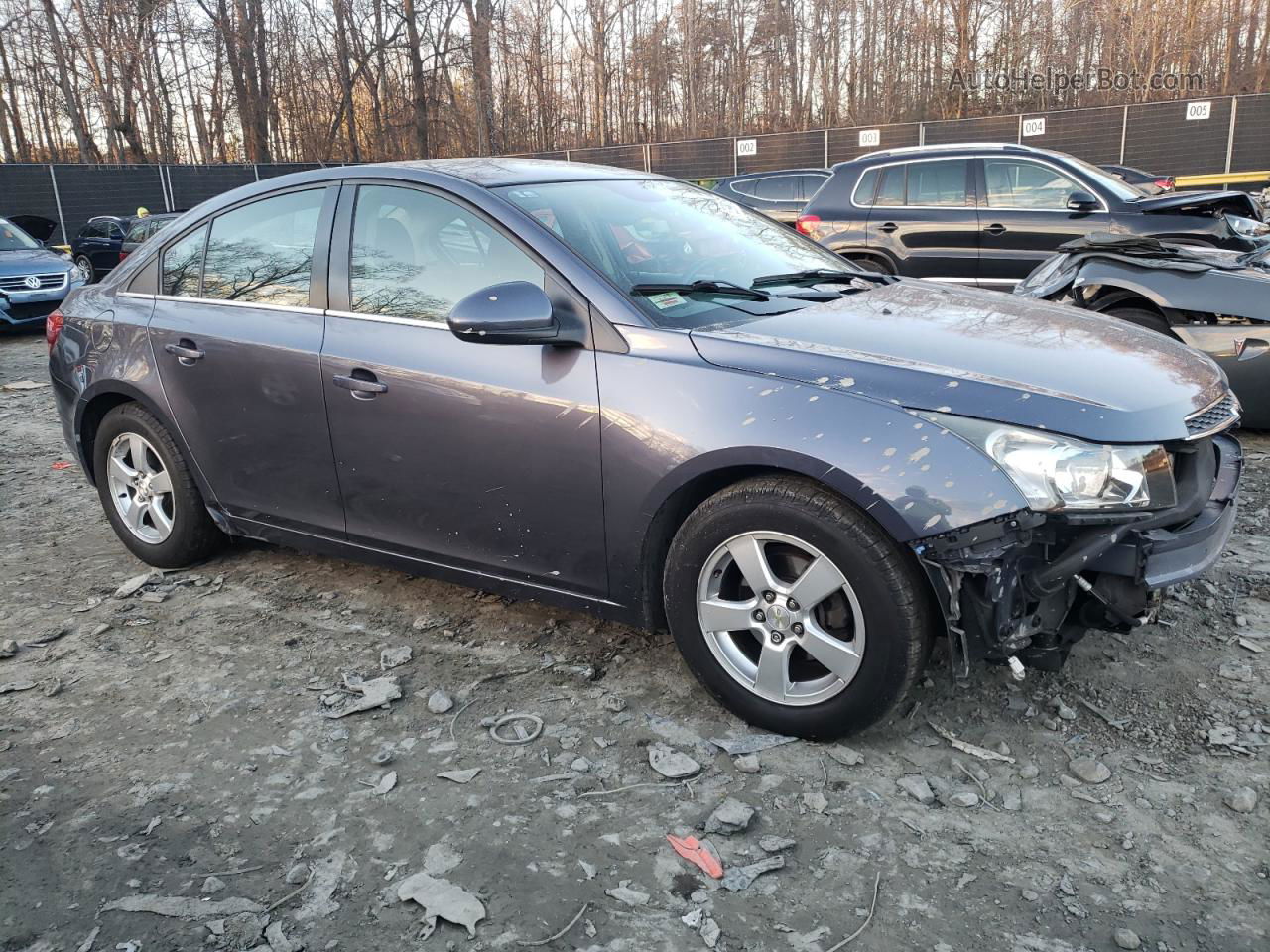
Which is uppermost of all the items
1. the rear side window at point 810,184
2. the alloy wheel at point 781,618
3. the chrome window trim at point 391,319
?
the rear side window at point 810,184

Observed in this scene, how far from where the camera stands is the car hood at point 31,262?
509 inches

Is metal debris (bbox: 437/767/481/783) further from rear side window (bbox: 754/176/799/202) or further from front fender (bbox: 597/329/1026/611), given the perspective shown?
rear side window (bbox: 754/176/799/202)

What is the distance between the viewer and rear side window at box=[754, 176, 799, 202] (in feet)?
47.0

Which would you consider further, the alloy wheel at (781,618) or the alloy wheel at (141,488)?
the alloy wheel at (141,488)

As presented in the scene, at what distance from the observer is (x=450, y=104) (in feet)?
111

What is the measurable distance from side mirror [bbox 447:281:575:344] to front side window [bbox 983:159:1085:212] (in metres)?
7.18

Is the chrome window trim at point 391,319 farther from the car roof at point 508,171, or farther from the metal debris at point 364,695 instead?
the metal debris at point 364,695

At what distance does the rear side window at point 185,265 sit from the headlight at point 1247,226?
727 centimetres

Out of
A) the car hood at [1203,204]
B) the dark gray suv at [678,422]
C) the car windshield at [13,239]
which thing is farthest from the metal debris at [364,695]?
the car windshield at [13,239]

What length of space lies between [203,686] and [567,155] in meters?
27.1

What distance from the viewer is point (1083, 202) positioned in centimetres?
848

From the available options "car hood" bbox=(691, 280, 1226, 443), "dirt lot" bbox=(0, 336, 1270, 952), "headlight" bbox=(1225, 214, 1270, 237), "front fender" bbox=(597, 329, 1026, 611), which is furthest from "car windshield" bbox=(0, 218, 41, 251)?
"headlight" bbox=(1225, 214, 1270, 237)

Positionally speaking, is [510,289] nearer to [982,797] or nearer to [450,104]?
[982,797]

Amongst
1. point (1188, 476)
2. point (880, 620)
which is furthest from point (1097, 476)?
point (880, 620)
